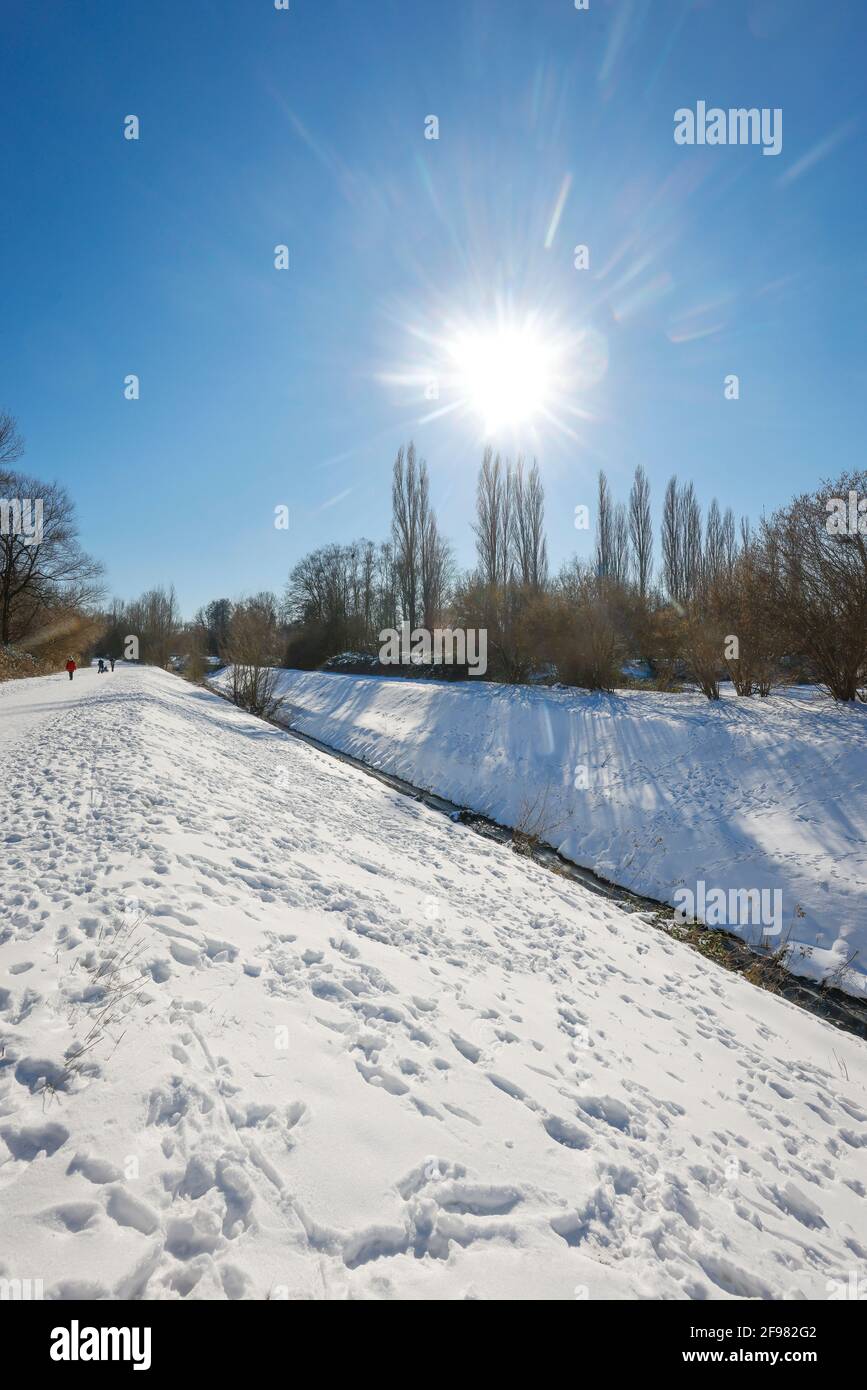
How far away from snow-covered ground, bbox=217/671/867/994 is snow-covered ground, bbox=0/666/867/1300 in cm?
241

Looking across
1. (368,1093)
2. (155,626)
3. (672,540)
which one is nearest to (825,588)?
(368,1093)

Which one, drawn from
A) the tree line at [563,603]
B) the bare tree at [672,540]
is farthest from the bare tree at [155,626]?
the bare tree at [672,540]

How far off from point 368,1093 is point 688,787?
10.0m

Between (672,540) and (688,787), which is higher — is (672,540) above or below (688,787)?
above

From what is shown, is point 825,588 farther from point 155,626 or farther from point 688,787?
point 155,626

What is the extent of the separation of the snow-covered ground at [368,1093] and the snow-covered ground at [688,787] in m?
2.41

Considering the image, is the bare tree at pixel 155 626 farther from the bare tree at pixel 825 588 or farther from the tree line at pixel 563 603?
the bare tree at pixel 825 588

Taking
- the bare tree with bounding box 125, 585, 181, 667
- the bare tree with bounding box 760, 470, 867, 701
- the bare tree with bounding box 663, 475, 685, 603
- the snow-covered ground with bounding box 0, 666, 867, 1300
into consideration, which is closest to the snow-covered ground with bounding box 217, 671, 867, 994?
the bare tree with bounding box 760, 470, 867, 701

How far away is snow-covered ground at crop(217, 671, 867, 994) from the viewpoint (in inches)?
301

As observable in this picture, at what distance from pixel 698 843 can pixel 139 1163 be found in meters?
9.21

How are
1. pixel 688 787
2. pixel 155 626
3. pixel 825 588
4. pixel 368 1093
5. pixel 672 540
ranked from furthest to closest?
pixel 155 626 < pixel 672 540 < pixel 825 588 < pixel 688 787 < pixel 368 1093

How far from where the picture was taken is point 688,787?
37.1 feet

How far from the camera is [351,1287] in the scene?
196 cm

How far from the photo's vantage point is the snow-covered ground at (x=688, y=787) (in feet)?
25.1
